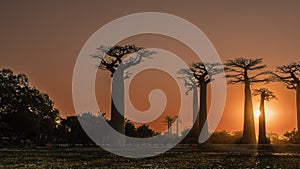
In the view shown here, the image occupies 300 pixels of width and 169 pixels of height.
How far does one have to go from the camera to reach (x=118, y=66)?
237ft

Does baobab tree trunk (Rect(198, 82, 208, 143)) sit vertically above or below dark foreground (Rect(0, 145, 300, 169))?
above

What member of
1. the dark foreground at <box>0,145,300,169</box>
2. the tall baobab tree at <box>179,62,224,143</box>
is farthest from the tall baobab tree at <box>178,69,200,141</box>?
the dark foreground at <box>0,145,300,169</box>

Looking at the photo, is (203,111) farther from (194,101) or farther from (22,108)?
(22,108)

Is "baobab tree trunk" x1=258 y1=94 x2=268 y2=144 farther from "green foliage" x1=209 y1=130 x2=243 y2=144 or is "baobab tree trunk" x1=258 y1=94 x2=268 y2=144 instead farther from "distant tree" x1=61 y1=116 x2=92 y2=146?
"distant tree" x1=61 y1=116 x2=92 y2=146

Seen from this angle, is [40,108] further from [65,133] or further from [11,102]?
[65,133]

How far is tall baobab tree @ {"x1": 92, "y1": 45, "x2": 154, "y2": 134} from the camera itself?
70938 millimetres

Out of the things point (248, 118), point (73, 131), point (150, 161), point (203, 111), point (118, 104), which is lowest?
point (150, 161)

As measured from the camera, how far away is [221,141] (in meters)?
97.4

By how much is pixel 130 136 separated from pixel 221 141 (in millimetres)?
21254

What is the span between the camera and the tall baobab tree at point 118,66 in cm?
7094

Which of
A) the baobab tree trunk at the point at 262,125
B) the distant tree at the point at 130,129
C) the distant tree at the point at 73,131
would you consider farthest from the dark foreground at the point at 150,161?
the distant tree at the point at 130,129

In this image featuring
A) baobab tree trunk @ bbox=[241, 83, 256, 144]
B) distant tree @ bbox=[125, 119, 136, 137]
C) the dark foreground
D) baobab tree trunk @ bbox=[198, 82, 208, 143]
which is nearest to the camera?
the dark foreground

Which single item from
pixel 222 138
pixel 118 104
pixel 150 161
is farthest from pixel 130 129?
pixel 150 161

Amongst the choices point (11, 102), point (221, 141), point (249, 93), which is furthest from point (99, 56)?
point (221, 141)
